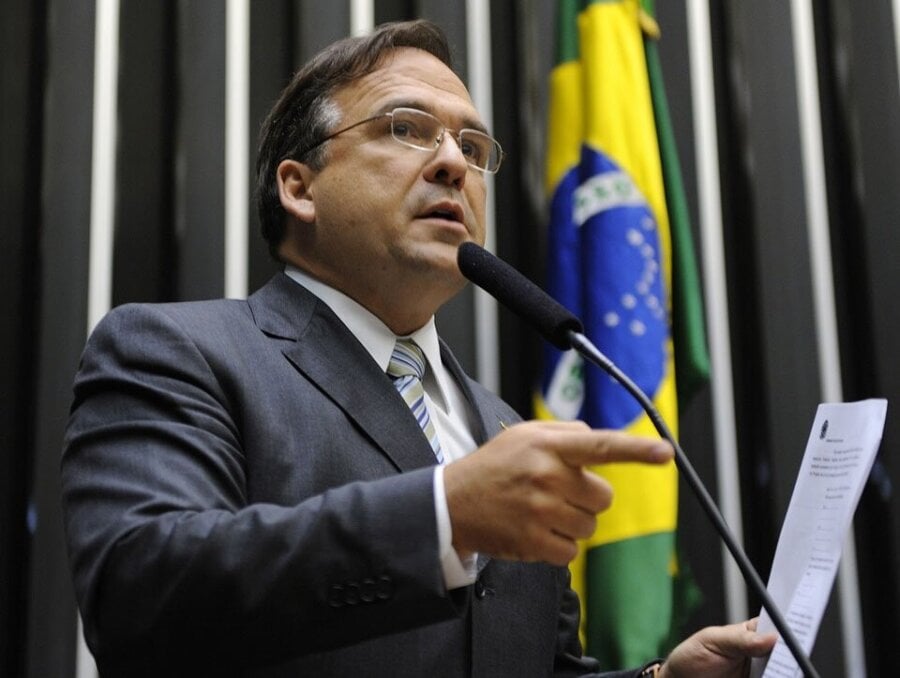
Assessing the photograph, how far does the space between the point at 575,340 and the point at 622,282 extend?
117 centimetres

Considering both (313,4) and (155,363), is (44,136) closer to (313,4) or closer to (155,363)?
(313,4)

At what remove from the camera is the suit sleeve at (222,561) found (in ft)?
2.91

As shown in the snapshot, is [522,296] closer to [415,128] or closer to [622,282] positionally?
[415,128]

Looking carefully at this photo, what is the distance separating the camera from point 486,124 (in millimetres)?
2447

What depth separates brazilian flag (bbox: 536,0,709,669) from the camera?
2057 millimetres

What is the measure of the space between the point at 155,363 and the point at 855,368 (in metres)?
1.74

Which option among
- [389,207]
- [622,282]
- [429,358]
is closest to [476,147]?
[389,207]

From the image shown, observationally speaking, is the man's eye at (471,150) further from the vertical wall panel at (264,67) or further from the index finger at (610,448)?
the index finger at (610,448)

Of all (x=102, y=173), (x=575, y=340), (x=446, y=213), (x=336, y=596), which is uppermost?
(x=102, y=173)

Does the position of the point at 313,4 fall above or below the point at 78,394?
above

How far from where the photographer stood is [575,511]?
83cm

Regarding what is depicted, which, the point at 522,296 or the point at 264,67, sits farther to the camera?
the point at 264,67

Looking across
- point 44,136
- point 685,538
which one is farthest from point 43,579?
point 685,538

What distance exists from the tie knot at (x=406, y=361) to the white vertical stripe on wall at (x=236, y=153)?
0.86 metres
